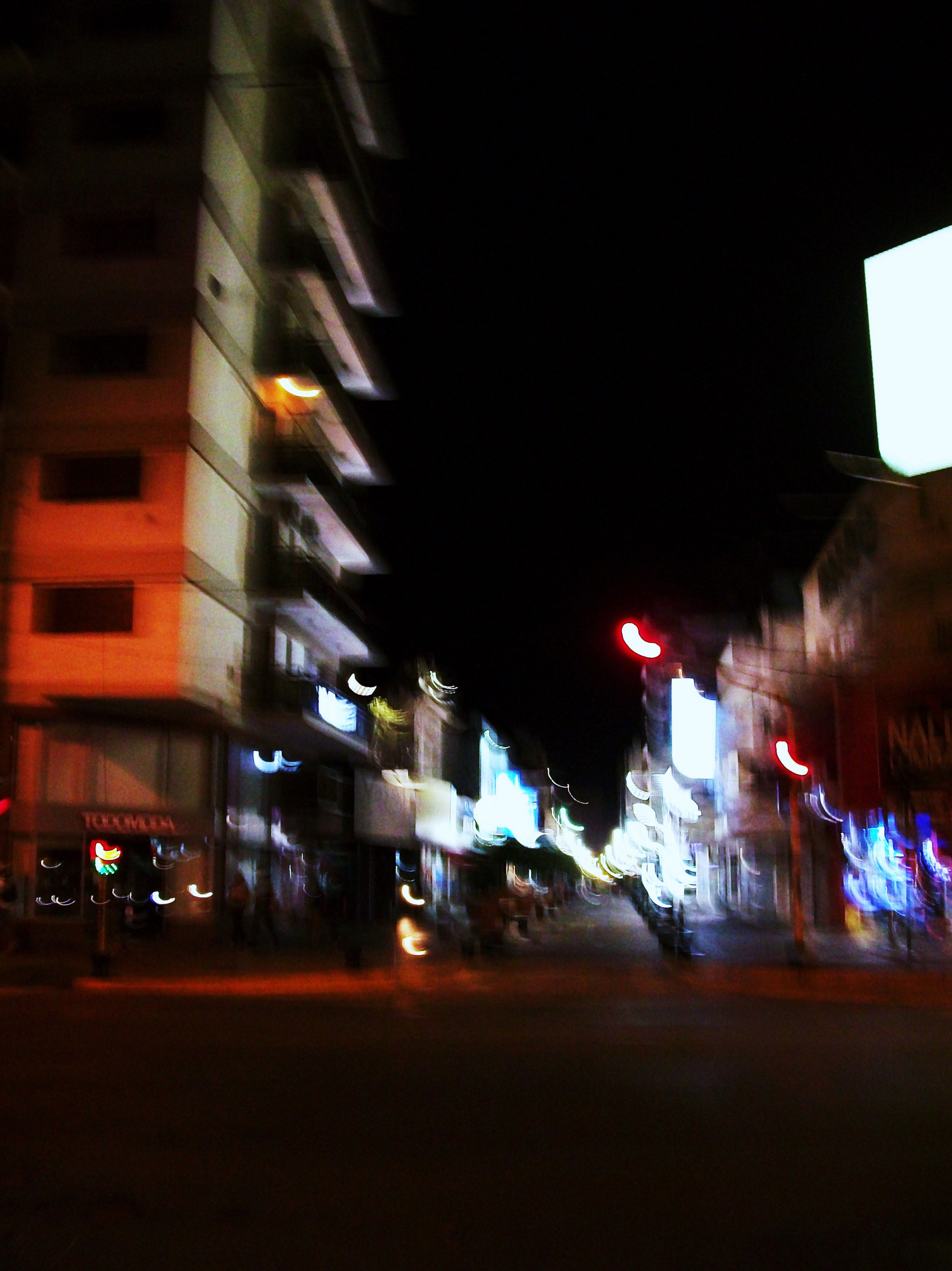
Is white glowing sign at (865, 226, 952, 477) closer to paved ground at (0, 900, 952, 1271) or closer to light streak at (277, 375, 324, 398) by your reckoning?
paved ground at (0, 900, 952, 1271)

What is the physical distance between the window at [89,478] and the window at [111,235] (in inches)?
197

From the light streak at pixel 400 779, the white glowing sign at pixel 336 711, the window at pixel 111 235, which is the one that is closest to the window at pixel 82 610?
the window at pixel 111 235

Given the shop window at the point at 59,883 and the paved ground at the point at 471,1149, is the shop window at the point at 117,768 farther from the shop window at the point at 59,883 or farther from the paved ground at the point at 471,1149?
the paved ground at the point at 471,1149

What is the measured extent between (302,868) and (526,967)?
1523cm

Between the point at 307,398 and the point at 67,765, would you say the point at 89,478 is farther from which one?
the point at 307,398

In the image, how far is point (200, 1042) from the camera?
15.3 metres

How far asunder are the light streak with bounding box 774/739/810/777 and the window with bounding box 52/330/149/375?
17.5 metres

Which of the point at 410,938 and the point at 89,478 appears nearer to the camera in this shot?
the point at 89,478

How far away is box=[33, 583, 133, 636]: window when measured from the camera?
32.2 meters

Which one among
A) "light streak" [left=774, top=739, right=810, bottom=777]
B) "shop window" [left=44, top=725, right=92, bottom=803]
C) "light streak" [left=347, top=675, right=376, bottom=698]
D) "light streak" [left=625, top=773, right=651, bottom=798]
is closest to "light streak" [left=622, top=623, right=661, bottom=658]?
"light streak" [left=774, top=739, right=810, bottom=777]

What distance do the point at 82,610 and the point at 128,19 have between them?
1481 cm

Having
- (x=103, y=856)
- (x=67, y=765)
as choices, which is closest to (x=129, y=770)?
(x=67, y=765)

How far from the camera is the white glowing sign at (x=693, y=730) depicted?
79.2 meters

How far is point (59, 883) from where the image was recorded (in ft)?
106
